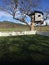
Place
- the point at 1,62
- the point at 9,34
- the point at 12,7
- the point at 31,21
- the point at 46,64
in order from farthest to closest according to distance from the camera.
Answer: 1. the point at 31,21
2. the point at 12,7
3. the point at 9,34
4. the point at 1,62
5. the point at 46,64

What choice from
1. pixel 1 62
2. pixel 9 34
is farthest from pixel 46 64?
pixel 9 34

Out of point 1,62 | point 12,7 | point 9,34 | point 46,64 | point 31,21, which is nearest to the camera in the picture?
point 46,64

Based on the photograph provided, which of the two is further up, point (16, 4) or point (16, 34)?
point (16, 4)

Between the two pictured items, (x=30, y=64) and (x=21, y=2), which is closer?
(x=30, y=64)

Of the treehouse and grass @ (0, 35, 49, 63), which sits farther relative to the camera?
the treehouse

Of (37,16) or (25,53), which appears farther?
(37,16)

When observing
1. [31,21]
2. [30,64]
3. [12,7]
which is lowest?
[30,64]

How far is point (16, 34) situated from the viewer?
18812mm

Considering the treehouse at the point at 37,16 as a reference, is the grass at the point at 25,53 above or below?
below

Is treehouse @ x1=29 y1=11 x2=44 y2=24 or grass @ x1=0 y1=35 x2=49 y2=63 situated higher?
treehouse @ x1=29 y1=11 x2=44 y2=24

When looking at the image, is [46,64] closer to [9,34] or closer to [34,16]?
[9,34]

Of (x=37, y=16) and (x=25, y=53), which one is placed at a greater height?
(x=37, y=16)

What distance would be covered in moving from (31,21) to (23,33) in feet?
9.12

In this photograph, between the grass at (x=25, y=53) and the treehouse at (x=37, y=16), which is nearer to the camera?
the grass at (x=25, y=53)
